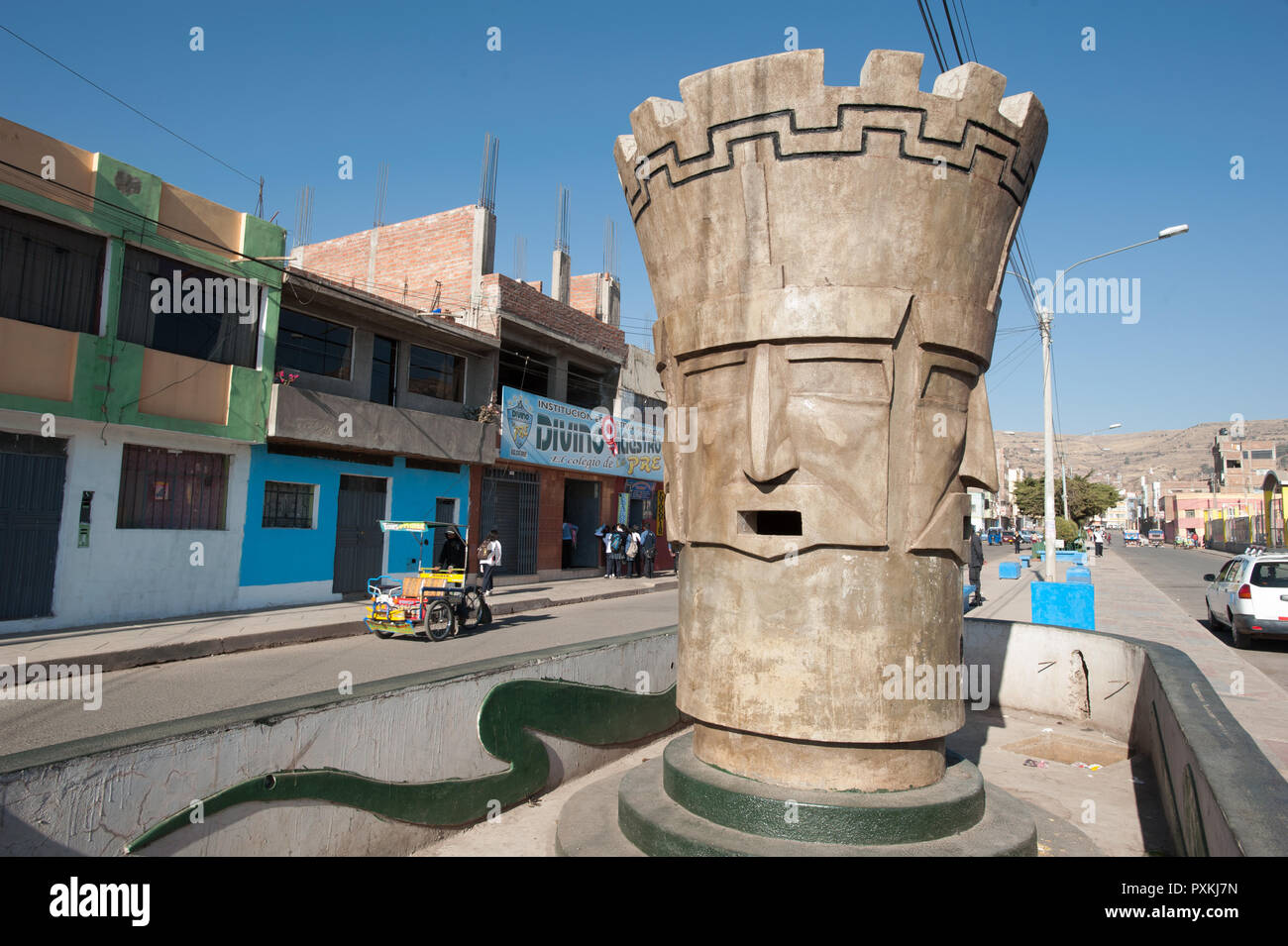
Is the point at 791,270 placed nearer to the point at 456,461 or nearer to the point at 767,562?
the point at 767,562

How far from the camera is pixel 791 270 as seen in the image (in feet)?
13.0

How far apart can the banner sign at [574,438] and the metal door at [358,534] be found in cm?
384

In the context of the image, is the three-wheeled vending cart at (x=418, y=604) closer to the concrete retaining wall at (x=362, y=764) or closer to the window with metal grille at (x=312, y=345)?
the window with metal grille at (x=312, y=345)

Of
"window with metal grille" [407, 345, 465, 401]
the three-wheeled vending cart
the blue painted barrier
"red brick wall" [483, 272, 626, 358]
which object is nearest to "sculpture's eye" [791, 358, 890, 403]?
the blue painted barrier

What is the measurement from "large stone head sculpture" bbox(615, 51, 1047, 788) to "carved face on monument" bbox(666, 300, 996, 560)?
0.04 feet

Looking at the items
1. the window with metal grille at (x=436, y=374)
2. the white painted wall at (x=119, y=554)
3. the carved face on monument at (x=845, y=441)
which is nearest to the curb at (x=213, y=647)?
the white painted wall at (x=119, y=554)

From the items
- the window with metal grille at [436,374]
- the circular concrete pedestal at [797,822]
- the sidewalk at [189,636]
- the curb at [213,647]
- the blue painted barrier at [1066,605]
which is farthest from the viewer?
the window with metal grille at [436,374]

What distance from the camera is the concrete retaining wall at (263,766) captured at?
273 cm

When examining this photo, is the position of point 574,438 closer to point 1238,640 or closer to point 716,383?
point 1238,640

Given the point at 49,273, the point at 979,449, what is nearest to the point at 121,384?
the point at 49,273

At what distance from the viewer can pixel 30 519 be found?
11.6 m

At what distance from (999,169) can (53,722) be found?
9.20 meters
